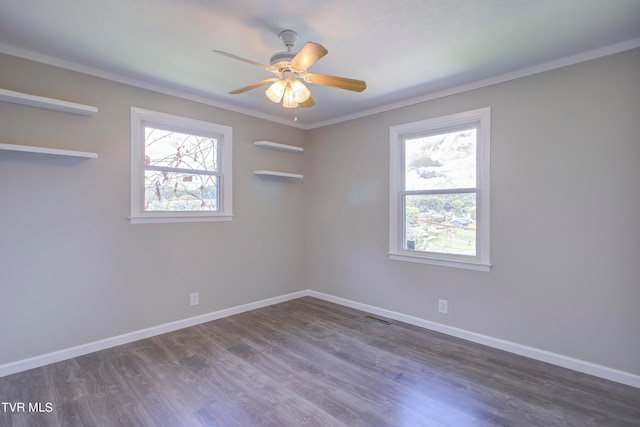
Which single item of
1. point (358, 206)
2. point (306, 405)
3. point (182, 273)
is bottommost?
point (306, 405)

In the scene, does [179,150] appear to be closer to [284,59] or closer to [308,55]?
[284,59]

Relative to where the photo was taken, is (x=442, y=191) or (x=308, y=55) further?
(x=442, y=191)

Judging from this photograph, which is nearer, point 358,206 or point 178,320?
point 178,320

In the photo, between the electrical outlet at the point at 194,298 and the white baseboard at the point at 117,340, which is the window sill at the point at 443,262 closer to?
the white baseboard at the point at 117,340

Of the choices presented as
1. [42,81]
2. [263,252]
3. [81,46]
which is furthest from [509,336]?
[42,81]

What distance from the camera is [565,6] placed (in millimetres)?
1906

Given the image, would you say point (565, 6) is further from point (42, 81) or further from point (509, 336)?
point (42, 81)

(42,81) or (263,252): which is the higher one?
(42,81)

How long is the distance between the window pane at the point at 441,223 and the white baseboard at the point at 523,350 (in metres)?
0.80

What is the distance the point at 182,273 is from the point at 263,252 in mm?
1077

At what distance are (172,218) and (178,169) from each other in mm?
545

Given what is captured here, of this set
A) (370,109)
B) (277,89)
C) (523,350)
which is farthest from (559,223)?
(277,89)

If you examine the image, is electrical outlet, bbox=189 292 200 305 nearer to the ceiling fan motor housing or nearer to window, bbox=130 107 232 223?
window, bbox=130 107 232 223

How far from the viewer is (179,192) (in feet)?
11.4
